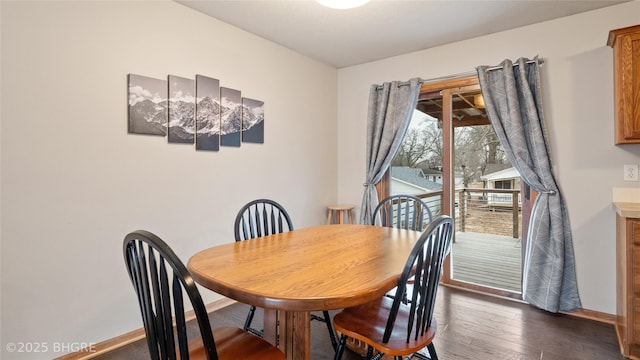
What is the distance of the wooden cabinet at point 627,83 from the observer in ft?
7.11

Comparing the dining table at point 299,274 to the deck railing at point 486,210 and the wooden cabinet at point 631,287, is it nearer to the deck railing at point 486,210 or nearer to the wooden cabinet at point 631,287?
the wooden cabinet at point 631,287

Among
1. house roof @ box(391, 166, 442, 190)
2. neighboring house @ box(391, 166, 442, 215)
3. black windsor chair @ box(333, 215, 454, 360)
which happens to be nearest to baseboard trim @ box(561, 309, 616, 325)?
neighboring house @ box(391, 166, 442, 215)

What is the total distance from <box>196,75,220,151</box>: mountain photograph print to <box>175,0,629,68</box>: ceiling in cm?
57

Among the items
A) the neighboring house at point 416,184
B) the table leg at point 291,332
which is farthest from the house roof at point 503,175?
the table leg at point 291,332

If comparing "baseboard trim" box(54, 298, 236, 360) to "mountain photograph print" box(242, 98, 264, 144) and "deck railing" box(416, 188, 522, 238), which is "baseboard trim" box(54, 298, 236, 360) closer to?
"mountain photograph print" box(242, 98, 264, 144)

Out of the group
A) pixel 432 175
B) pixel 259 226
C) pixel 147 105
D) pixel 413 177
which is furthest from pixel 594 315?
pixel 147 105

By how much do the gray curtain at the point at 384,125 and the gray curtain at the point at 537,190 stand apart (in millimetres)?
875

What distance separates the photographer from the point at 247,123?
2965mm

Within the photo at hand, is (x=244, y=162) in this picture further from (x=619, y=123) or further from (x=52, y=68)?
(x=619, y=123)

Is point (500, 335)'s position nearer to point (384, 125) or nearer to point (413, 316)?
point (413, 316)

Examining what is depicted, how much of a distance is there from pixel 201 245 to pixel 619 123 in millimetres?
3194

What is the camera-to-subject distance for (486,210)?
3.17 m

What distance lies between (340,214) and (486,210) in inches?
60.0

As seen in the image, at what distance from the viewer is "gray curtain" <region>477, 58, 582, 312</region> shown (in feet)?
8.48
